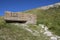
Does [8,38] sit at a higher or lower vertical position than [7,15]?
lower

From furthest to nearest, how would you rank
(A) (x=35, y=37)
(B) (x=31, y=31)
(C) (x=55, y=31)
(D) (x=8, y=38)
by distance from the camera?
(C) (x=55, y=31) → (B) (x=31, y=31) → (A) (x=35, y=37) → (D) (x=8, y=38)

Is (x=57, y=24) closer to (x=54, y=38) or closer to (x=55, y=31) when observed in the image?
(x=55, y=31)

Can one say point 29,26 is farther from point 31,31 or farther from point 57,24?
point 57,24

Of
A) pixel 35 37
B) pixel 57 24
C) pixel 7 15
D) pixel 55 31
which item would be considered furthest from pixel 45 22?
pixel 35 37

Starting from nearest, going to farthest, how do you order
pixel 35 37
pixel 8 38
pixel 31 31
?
1. pixel 8 38
2. pixel 35 37
3. pixel 31 31

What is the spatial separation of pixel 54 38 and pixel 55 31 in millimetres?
2151

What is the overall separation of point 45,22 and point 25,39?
596cm

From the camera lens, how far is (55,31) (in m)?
17.6

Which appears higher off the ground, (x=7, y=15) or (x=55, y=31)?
(x=7, y=15)

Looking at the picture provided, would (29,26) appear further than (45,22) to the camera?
No

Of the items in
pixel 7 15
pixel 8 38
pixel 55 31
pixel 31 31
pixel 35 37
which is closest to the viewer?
pixel 8 38

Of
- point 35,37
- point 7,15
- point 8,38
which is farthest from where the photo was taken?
point 7,15

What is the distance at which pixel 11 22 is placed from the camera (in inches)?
738

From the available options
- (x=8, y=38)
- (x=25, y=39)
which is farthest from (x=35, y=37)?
(x=8, y=38)
